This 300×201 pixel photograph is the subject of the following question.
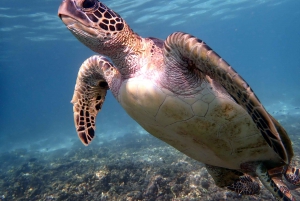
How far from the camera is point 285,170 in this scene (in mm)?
3602

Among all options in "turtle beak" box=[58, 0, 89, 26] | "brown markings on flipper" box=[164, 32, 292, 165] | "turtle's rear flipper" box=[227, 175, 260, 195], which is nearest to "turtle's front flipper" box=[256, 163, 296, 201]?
"turtle's rear flipper" box=[227, 175, 260, 195]

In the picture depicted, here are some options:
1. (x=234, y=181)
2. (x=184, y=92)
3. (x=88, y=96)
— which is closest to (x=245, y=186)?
(x=234, y=181)

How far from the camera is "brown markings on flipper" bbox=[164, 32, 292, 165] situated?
6.34ft

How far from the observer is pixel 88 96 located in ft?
14.0

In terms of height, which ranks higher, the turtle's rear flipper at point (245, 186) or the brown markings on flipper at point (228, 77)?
the brown markings on flipper at point (228, 77)

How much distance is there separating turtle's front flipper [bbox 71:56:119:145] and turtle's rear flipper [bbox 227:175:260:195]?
2.88m

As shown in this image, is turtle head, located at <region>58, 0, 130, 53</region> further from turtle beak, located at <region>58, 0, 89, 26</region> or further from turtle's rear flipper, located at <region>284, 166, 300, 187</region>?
turtle's rear flipper, located at <region>284, 166, 300, 187</region>

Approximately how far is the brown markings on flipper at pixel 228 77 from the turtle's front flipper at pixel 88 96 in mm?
1767

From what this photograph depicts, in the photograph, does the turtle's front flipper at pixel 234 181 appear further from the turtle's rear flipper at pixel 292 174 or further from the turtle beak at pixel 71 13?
the turtle beak at pixel 71 13

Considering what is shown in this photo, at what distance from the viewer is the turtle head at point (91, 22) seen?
8.16 feet

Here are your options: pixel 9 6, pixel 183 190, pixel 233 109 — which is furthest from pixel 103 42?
pixel 9 6

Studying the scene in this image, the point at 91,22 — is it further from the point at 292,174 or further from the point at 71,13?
the point at 292,174

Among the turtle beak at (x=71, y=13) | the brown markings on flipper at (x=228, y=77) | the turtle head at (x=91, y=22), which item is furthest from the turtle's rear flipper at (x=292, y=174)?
the turtle beak at (x=71, y=13)

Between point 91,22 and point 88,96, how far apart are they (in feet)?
6.59
